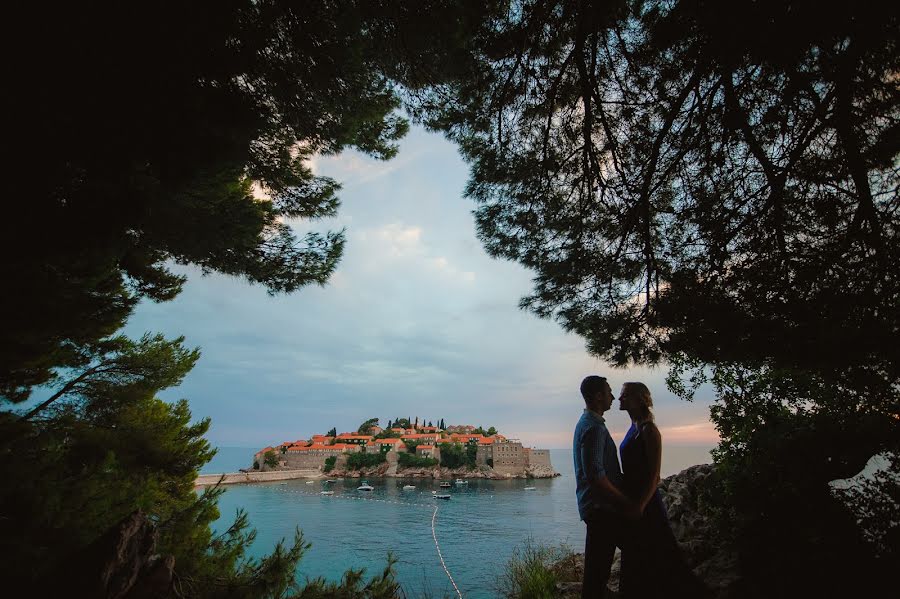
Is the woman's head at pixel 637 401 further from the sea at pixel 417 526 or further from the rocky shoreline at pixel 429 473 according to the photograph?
the rocky shoreline at pixel 429 473

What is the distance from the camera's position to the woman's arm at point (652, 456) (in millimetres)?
1946

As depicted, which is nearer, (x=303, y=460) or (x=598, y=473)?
(x=598, y=473)

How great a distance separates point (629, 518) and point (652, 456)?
1.12ft

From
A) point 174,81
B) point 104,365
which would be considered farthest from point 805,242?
point 104,365

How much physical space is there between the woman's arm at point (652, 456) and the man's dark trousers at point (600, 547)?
0.18 metres

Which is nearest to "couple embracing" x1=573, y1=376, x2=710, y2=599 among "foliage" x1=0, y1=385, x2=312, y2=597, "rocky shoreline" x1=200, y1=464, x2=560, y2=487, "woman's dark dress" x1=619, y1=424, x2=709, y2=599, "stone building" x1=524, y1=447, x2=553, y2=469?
"woman's dark dress" x1=619, y1=424, x2=709, y2=599

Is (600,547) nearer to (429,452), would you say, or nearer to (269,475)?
(429,452)

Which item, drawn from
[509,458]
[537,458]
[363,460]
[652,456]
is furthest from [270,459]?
[652,456]

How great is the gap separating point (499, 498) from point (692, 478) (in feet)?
131

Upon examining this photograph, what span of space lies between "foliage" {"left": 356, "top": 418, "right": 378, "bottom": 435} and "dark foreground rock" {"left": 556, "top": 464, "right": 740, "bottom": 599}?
7672 centimetres

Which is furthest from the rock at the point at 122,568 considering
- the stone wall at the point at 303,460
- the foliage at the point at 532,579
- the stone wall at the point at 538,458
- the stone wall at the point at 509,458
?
the stone wall at the point at 303,460

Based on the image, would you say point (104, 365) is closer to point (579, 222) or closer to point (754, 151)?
point (579, 222)

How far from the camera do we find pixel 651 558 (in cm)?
195

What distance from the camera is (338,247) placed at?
464 cm
